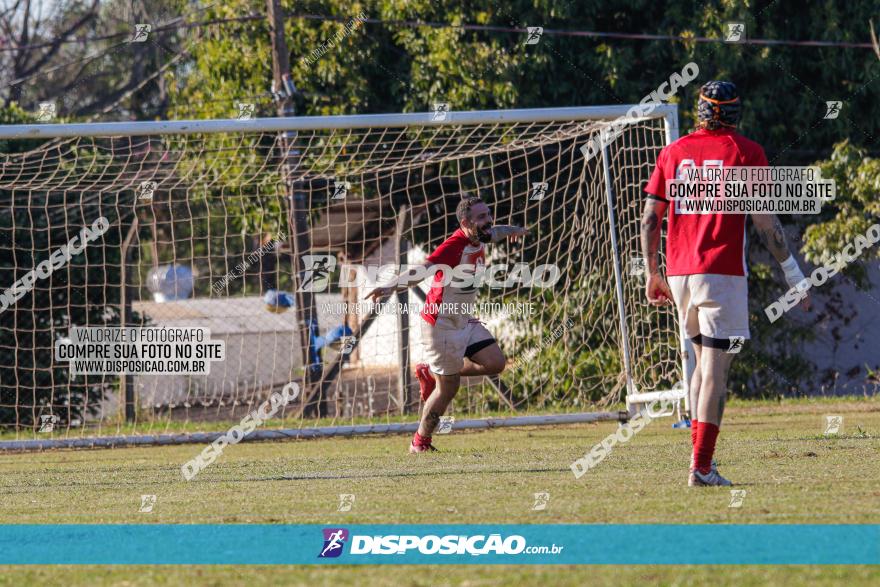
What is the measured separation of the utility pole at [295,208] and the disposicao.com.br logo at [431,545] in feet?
24.8

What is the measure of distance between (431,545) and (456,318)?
473cm

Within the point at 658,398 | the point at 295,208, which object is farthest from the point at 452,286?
the point at 295,208

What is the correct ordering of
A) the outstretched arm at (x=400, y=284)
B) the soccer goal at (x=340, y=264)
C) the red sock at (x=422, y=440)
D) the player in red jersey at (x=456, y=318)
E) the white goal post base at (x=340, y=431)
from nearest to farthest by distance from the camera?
1. the outstretched arm at (x=400, y=284)
2. the player in red jersey at (x=456, y=318)
3. the red sock at (x=422, y=440)
4. the white goal post base at (x=340, y=431)
5. the soccer goal at (x=340, y=264)

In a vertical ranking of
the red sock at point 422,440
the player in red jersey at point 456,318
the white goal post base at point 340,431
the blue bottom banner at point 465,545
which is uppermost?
the player in red jersey at point 456,318

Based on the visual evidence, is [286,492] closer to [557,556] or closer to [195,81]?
[557,556]

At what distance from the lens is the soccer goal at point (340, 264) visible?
1194 cm

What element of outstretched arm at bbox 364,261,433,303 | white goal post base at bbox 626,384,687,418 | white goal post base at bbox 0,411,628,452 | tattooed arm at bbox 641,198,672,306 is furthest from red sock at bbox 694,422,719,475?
white goal post base at bbox 0,411,628,452

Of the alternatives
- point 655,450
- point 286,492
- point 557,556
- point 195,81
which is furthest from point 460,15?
point 557,556

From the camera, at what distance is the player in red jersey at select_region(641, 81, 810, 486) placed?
632 centimetres

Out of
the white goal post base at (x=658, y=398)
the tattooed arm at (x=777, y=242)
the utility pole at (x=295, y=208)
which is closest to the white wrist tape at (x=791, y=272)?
the tattooed arm at (x=777, y=242)

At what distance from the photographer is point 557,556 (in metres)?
4.42

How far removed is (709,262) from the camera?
250 inches

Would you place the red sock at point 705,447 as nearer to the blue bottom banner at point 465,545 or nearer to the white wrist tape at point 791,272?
the white wrist tape at point 791,272

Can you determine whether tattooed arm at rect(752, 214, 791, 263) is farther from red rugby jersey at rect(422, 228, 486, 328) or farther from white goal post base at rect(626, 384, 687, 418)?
white goal post base at rect(626, 384, 687, 418)
